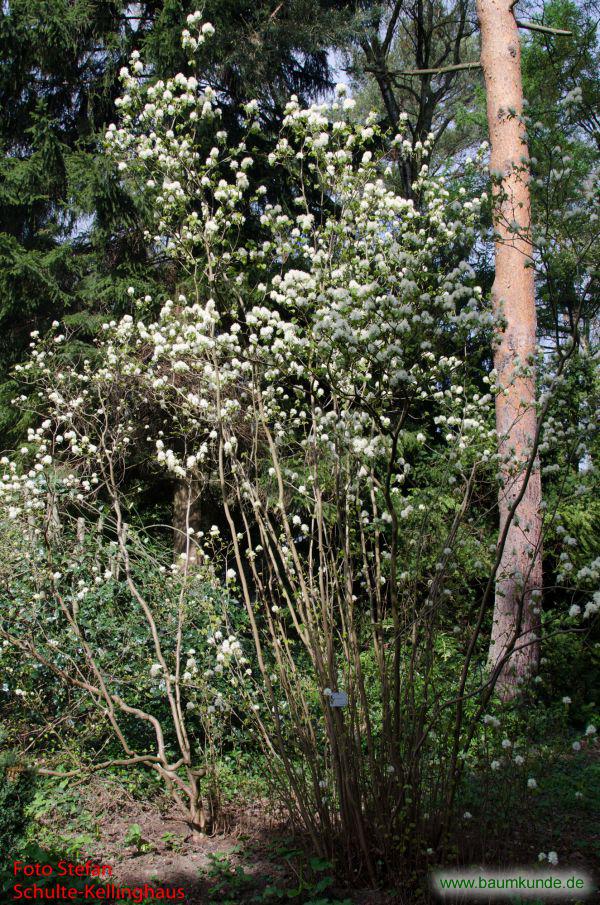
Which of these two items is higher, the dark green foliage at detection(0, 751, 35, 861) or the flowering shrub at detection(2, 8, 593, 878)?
the flowering shrub at detection(2, 8, 593, 878)

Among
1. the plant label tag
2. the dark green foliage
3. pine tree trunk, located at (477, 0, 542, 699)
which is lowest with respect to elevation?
the dark green foliage

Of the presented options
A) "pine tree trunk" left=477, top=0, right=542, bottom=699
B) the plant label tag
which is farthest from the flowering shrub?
"pine tree trunk" left=477, top=0, right=542, bottom=699

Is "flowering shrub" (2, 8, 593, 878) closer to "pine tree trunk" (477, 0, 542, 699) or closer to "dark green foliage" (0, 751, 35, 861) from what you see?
"dark green foliage" (0, 751, 35, 861)

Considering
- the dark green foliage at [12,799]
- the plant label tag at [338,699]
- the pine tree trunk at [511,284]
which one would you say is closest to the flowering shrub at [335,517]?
the plant label tag at [338,699]

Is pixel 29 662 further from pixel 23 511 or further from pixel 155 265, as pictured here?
pixel 155 265

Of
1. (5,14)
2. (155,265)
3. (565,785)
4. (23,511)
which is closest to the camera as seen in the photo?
(565,785)

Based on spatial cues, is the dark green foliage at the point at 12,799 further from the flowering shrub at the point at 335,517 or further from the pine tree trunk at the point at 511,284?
the pine tree trunk at the point at 511,284

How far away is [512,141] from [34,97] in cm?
509

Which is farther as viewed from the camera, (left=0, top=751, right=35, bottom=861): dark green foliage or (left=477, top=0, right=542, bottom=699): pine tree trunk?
(left=477, top=0, right=542, bottom=699): pine tree trunk

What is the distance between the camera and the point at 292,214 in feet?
24.3

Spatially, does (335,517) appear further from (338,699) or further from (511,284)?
(511,284)

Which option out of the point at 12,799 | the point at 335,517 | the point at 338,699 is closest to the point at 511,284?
the point at 335,517

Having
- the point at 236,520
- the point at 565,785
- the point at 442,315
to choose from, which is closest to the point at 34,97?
the point at 236,520

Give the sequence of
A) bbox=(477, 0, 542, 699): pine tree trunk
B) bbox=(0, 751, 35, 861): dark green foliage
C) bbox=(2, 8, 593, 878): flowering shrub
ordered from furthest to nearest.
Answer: bbox=(477, 0, 542, 699): pine tree trunk, bbox=(0, 751, 35, 861): dark green foliage, bbox=(2, 8, 593, 878): flowering shrub
